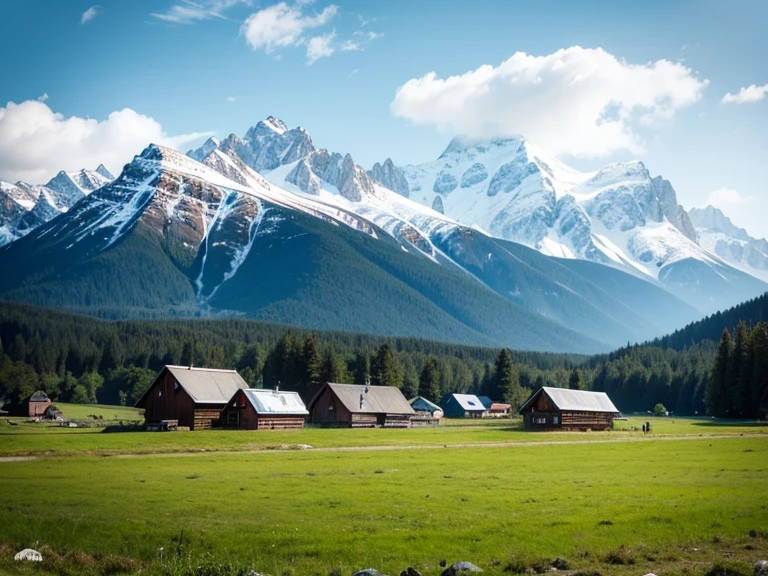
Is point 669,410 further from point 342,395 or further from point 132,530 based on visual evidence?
point 132,530

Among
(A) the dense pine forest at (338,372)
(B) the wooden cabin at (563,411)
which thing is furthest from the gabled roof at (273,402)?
(B) the wooden cabin at (563,411)

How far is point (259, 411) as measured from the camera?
3438 inches

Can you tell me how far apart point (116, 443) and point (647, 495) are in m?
40.6

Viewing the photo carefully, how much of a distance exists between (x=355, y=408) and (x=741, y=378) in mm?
54172

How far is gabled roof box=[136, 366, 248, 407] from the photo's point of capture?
8719 centimetres

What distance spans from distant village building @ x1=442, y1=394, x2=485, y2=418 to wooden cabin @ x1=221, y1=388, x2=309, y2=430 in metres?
72.7

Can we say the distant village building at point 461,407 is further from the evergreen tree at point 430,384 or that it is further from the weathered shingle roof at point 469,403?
the evergreen tree at point 430,384

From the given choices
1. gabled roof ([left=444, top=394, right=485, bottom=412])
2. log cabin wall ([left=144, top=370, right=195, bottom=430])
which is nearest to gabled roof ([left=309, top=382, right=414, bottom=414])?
log cabin wall ([left=144, top=370, right=195, bottom=430])

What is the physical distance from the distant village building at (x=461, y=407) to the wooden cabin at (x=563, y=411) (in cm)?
5421

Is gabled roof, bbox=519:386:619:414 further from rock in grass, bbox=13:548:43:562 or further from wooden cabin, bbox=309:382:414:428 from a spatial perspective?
rock in grass, bbox=13:548:43:562

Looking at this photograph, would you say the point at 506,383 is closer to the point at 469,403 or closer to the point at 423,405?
the point at 469,403

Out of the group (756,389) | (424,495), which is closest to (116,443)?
(424,495)

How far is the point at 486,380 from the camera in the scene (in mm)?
180875

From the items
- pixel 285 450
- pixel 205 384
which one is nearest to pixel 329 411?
pixel 205 384
